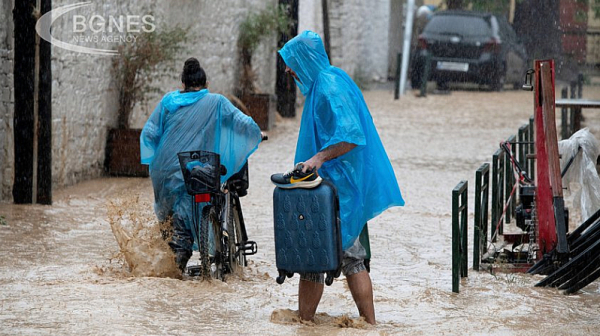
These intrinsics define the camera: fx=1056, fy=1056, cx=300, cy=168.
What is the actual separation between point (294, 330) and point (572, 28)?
22214mm

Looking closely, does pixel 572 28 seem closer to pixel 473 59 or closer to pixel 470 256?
pixel 473 59

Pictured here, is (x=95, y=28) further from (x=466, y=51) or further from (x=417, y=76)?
(x=466, y=51)

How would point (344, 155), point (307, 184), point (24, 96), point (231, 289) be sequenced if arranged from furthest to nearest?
point (24, 96) < point (231, 289) < point (344, 155) < point (307, 184)

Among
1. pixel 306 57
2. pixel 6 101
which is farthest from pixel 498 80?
pixel 306 57

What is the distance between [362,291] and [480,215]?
1833mm

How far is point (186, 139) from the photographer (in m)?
6.08

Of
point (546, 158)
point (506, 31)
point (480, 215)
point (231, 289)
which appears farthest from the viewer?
point (506, 31)

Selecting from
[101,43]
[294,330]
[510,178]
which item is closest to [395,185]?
[294,330]

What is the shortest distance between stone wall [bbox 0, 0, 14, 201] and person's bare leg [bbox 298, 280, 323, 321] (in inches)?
170

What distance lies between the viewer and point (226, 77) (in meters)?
14.7

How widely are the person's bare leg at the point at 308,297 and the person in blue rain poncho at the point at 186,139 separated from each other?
4.09 ft

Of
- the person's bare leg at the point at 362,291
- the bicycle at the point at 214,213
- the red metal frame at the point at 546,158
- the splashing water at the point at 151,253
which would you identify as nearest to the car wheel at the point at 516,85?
the red metal frame at the point at 546,158

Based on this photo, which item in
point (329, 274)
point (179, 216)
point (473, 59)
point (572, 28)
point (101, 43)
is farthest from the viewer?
point (572, 28)

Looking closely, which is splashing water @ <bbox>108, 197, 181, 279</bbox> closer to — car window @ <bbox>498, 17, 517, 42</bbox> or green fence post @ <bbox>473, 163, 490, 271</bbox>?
green fence post @ <bbox>473, 163, 490, 271</bbox>
